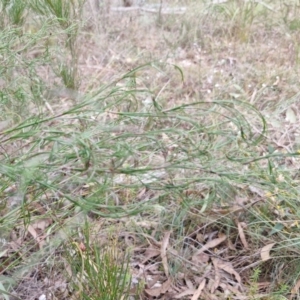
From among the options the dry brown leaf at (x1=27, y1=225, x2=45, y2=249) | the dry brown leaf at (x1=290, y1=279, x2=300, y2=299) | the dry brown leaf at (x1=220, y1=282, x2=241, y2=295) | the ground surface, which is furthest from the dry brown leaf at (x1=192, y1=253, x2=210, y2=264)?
the dry brown leaf at (x1=27, y1=225, x2=45, y2=249)

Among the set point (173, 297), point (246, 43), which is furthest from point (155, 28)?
point (173, 297)

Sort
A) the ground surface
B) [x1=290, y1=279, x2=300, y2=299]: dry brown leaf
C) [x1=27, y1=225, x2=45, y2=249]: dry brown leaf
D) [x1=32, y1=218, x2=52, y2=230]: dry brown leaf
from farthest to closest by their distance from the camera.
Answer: [x1=32, y1=218, x2=52, y2=230]: dry brown leaf
[x1=27, y1=225, x2=45, y2=249]: dry brown leaf
[x1=290, y1=279, x2=300, y2=299]: dry brown leaf
the ground surface

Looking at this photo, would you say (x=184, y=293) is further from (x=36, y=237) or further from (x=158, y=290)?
(x=36, y=237)

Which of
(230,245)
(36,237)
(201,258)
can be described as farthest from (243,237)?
(36,237)

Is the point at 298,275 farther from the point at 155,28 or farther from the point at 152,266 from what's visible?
the point at 155,28

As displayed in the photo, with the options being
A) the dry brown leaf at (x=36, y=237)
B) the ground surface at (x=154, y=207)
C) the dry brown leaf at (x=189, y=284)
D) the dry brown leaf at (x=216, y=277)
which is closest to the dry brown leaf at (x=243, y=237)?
the ground surface at (x=154, y=207)

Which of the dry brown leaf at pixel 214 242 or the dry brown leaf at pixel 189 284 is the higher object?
the dry brown leaf at pixel 214 242

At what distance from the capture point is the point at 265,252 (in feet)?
4.92

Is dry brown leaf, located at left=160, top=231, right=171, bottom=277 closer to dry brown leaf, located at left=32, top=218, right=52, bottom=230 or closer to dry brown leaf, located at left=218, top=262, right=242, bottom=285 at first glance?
dry brown leaf, located at left=218, top=262, right=242, bottom=285

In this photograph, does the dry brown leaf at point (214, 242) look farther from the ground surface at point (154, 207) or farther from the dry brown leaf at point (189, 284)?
the dry brown leaf at point (189, 284)

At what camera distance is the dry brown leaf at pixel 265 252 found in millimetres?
1486

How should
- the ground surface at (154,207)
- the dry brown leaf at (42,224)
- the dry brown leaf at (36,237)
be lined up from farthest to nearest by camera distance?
the dry brown leaf at (42,224)
the dry brown leaf at (36,237)
the ground surface at (154,207)

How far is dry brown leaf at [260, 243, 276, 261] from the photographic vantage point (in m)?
1.49

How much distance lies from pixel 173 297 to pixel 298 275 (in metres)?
0.38
